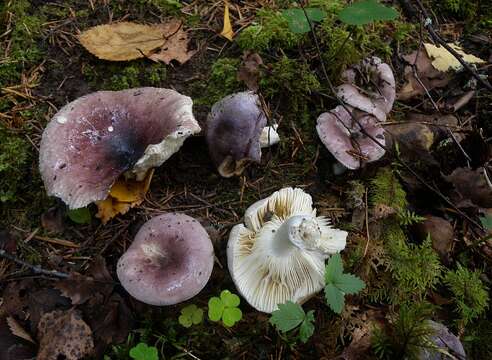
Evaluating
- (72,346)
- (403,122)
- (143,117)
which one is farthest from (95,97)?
(403,122)

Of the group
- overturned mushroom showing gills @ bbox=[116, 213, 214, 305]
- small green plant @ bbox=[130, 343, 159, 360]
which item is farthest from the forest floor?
overturned mushroom showing gills @ bbox=[116, 213, 214, 305]

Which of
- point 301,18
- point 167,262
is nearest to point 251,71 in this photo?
point 301,18

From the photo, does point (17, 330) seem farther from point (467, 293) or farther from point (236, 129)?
point (467, 293)

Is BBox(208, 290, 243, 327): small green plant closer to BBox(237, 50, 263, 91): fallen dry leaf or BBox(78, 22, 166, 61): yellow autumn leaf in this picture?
BBox(237, 50, 263, 91): fallen dry leaf

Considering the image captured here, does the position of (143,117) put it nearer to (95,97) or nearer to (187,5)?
(95,97)

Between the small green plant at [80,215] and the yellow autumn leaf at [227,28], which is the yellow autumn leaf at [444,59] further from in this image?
the small green plant at [80,215]

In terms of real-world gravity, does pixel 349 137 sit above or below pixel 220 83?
below

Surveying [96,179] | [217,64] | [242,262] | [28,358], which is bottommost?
[28,358]
